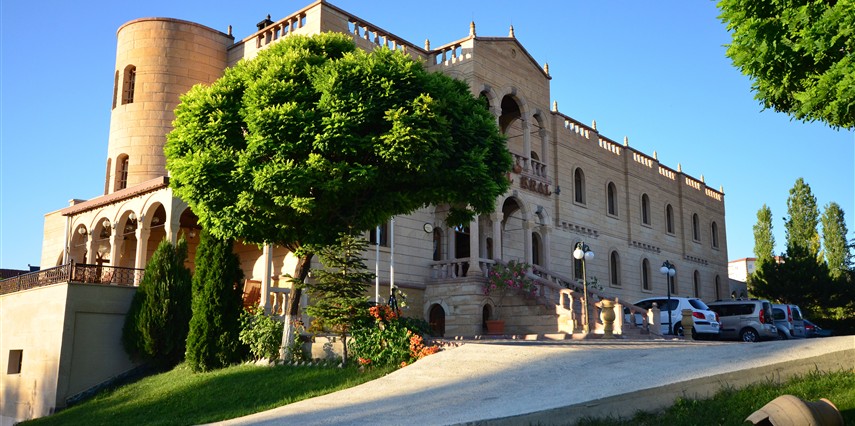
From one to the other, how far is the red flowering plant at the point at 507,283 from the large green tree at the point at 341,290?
8412 mm

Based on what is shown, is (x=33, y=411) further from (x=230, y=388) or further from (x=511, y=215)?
(x=511, y=215)

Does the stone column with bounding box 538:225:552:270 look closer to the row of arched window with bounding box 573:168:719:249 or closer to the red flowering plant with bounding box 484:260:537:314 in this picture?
the red flowering plant with bounding box 484:260:537:314

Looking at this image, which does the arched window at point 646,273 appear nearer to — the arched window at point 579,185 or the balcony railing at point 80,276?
the arched window at point 579,185

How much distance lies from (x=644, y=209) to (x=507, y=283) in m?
18.6

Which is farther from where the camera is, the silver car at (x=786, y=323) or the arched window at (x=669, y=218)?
the arched window at (x=669, y=218)

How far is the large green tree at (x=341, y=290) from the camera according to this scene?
49.9 feet

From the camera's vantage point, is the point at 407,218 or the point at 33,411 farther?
the point at 407,218

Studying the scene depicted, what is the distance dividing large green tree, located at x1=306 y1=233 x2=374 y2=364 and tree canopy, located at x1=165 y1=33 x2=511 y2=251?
849 mm

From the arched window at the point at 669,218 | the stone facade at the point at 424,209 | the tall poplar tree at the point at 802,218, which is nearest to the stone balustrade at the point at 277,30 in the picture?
the stone facade at the point at 424,209

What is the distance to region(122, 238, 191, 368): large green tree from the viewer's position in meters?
18.8

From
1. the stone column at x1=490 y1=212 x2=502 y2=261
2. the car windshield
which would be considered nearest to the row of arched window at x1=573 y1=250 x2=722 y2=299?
the car windshield

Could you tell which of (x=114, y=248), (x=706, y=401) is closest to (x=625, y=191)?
(x=114, y=248)

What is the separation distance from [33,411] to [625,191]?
2846cm

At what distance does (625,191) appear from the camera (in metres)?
37.8
